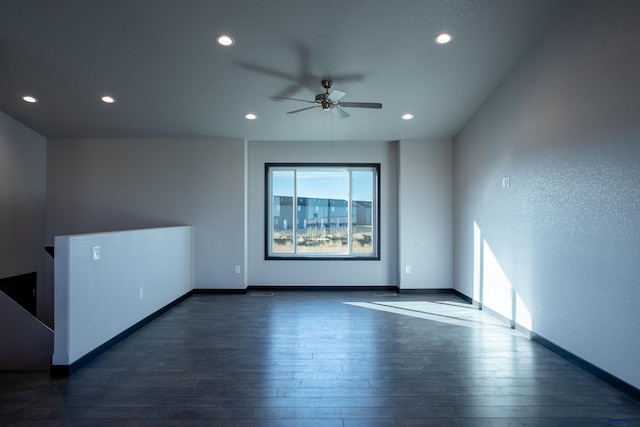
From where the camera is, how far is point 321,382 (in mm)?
2590

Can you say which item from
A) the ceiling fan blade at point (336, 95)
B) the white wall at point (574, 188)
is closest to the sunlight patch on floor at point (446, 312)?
the white wall at point (574, 188)

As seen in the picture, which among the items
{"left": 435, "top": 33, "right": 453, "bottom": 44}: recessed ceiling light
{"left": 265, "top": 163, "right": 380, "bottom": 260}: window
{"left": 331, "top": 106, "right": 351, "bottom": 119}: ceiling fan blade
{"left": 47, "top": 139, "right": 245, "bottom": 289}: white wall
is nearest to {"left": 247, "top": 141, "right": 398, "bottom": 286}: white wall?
{"left": 265, "top": 163, "right": 380, "bottom": 260}: window

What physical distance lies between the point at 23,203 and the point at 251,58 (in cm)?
446

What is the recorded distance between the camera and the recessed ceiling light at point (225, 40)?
327cm

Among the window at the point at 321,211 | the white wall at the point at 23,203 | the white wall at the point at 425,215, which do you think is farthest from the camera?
the window at the point at 321,211

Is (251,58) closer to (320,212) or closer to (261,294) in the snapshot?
(320,212)

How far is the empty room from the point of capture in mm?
2469

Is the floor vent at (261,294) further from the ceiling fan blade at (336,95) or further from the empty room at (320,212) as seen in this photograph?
the ceiling fan blade at (336,95)

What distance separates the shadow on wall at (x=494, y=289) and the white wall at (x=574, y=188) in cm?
2

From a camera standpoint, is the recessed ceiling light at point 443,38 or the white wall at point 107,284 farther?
the recessed ceiling light at point 443,38

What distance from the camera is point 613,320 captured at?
8.34ft

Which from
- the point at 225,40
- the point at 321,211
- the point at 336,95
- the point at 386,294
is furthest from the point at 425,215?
the point at 225,40

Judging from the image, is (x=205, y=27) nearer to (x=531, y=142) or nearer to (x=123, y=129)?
(x=123, y=129)

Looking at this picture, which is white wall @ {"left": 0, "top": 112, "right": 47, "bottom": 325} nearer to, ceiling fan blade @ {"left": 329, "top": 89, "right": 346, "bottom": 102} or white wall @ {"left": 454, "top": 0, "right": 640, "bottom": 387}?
ceiling fan blade @ {"left": 329, "top": 89, "right": 346, "bottom": 102}
